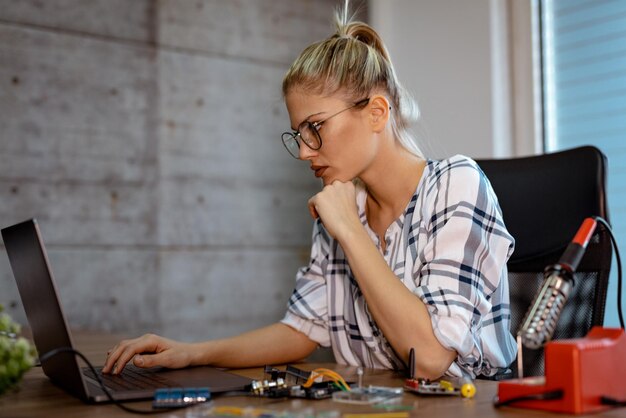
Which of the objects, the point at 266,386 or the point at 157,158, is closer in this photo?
the point at 266,386

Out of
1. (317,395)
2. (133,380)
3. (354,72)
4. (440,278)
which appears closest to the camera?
(317,395)

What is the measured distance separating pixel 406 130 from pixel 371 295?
0.54 metres

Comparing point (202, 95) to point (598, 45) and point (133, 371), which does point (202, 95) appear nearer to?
point (598, 45)

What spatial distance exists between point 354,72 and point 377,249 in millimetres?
428

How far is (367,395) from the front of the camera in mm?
986

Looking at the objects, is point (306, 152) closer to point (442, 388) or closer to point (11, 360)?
point (442, 388)

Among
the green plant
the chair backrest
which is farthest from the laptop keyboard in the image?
the chair backrest

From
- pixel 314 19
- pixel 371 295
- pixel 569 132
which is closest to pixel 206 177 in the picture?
pixel 314 19

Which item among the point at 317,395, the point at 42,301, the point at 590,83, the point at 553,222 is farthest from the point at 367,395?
the point at 590,83

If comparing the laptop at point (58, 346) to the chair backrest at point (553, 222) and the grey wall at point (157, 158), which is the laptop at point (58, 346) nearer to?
the chair backrest at point (553, 222)

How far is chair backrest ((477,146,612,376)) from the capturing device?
1535 millimetres

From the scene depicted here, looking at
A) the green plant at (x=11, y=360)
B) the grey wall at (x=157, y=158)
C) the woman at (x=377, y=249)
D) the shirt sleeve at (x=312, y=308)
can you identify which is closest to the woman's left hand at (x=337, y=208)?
the woman at (x=377, y=249)

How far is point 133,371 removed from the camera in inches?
52.7

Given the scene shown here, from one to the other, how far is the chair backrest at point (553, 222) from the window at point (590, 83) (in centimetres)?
108
